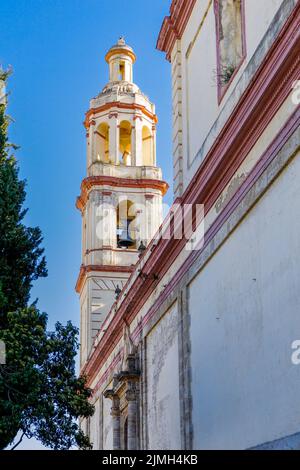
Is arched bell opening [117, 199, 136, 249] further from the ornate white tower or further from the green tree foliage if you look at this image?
the green tree foliage

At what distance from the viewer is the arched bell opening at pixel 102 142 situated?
92.9 ft

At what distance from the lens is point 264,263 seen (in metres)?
9.17

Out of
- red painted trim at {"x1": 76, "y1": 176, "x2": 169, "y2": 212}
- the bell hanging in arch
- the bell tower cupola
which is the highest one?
the bell tower cupola

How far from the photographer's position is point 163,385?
1466 centimetres

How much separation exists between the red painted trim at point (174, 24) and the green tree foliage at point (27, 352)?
3193mm

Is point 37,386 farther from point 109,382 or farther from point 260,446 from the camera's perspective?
point 109,382

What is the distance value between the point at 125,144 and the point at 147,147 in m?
1.20

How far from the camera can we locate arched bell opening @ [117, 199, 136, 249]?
1066 inches

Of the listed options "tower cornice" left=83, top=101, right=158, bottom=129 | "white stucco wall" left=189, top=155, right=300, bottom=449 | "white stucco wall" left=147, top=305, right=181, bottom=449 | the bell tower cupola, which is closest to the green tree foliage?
"white stucco wall" left=147, top=305, right=181, bottom=449

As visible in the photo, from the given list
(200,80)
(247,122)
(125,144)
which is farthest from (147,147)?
(247,122)

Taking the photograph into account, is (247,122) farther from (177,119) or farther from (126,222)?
(126,222)

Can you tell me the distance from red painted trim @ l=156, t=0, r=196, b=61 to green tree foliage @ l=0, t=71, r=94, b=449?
10.5 feet

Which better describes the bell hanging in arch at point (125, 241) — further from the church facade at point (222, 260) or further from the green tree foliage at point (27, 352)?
the green tree foliage at point (27, 352)
